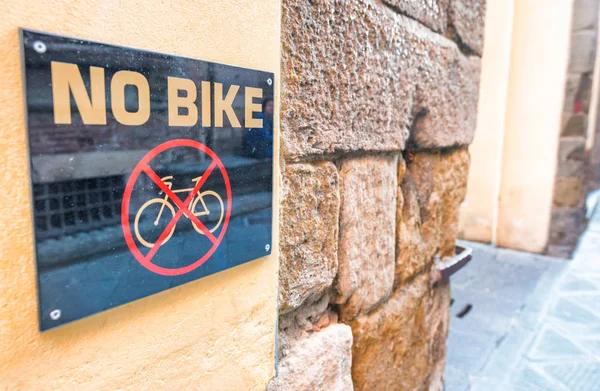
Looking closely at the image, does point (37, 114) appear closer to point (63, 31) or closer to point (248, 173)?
point (63, 31)

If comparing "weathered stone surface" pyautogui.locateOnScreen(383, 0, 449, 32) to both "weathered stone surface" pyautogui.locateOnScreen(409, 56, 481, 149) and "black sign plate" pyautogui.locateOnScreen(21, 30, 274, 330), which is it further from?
"black sign plate" pyautogui.locateOnScreen(21, 30, 274, 330)

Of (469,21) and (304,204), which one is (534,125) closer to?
(469,21)

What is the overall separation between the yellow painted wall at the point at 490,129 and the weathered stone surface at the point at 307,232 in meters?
4.14

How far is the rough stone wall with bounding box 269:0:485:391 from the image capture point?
89 centimetres

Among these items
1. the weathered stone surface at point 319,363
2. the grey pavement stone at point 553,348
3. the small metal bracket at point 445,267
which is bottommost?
the grey pavement stone at point 553,348

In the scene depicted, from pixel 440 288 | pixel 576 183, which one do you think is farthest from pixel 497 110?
pixel 440 288

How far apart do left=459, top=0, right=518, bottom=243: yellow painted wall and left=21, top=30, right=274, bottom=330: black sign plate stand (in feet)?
14.6

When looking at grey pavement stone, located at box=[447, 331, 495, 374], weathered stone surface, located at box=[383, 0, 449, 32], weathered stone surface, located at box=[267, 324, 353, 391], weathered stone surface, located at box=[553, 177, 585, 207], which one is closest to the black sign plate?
weathered stone surface, located at box=[267, 324, 353, 391]

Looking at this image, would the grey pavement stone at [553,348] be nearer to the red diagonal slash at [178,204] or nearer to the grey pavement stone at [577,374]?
the grey pavement stone at [577,374]

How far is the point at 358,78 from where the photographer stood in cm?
100

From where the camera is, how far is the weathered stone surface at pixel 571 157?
14.2 ft

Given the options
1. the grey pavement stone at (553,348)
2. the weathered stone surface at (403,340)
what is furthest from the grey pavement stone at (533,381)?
the weathered stone surface at (403,340)

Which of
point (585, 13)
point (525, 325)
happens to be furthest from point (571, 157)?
point (525, 325)

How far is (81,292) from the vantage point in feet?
1.71
